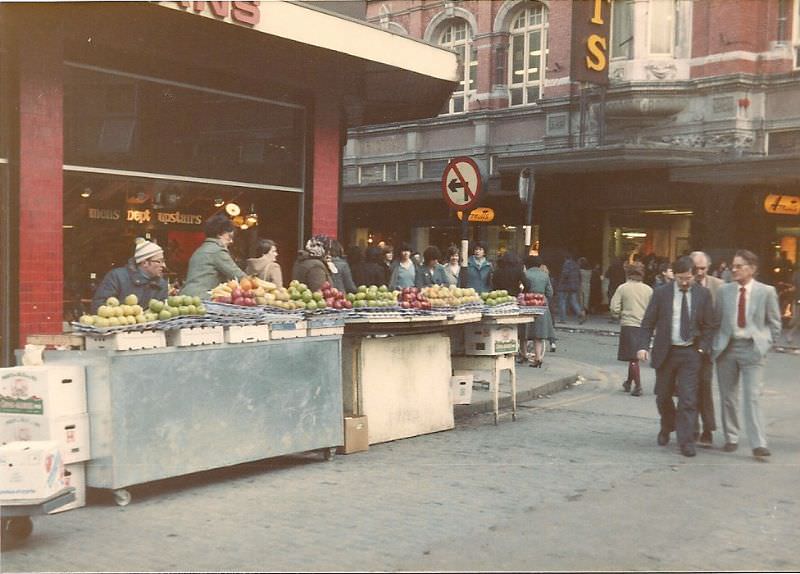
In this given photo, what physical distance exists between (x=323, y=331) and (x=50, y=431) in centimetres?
253

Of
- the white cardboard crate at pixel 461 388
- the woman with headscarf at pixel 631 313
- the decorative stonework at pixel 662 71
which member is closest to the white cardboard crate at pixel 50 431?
the white cardboard crate at pixel 461 388

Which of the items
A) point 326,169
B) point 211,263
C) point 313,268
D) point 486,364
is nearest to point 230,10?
point 313,268

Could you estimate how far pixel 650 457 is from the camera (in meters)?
8.30

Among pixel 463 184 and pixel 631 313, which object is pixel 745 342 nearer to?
pixel 631 313

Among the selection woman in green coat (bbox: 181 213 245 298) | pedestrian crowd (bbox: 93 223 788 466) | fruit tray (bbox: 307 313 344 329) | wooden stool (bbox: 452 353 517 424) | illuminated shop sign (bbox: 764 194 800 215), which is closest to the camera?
fruit tray (bbox: 307 313 344 329)

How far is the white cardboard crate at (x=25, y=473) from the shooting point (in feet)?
17.9

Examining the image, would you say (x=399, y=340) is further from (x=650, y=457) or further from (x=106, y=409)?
(x=106, y=409)

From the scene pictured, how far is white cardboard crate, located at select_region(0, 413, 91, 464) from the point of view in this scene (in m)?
6.04

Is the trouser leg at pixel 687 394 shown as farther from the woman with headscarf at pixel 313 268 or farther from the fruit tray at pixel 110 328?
the fruit tray at pixel 110 328

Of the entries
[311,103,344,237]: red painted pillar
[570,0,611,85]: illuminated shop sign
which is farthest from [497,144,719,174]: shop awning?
[311,103,344,237]: red painted pillar

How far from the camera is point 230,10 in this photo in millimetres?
10594

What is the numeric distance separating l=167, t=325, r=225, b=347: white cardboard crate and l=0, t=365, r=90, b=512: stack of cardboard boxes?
72 cm

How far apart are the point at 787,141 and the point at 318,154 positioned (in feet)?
44.2

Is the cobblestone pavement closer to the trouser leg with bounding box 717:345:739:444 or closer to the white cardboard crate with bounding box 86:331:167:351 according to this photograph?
the trouser leg with bounding box 717:345:739:444
